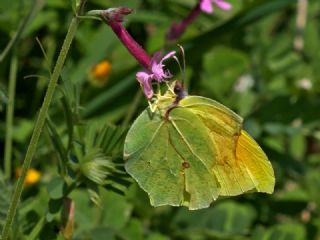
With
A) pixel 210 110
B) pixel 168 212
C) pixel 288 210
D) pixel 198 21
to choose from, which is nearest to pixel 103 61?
pixel 198 21

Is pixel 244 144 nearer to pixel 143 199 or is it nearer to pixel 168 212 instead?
pixel 143 199

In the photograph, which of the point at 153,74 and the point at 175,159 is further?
the point at 175,159

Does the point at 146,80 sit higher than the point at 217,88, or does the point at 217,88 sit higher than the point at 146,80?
the point at 146,80

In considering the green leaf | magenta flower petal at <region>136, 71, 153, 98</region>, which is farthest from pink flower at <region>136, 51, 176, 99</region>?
the green leaf

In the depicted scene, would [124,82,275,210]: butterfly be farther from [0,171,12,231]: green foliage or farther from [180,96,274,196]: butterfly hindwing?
[0,171,12,231]: green foliage

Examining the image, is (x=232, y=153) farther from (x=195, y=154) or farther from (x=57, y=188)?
(x=57, y=188)

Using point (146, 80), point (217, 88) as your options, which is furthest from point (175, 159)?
point (217, 88)

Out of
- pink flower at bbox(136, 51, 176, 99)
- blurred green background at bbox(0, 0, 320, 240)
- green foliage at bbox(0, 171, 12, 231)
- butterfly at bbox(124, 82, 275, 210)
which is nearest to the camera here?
Answer: pink flower at bbox(136, 51, 176, 99)
